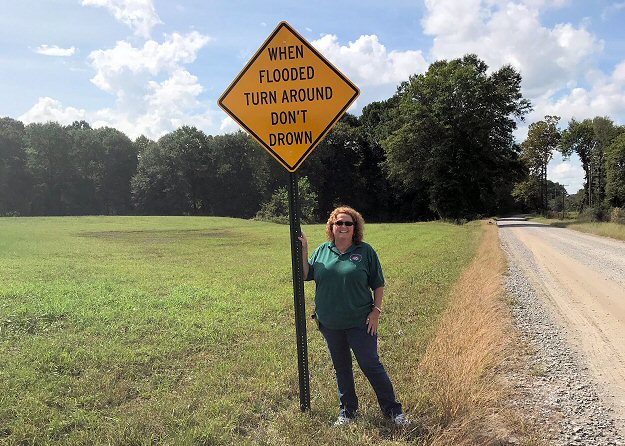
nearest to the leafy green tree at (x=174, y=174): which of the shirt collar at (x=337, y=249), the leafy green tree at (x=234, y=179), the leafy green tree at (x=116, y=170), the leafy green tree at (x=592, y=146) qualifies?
the leafy green tree at (x=234, y=179)

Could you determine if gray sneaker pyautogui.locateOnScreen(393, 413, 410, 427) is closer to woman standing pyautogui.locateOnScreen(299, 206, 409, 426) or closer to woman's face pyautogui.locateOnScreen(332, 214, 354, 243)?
woman standing pyautogui.locateOnScreen(299, 206, 409, 426)

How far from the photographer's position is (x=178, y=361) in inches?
219

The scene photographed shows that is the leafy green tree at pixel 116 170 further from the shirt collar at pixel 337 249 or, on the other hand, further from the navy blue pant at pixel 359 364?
the navy blue pant at pixel 359 364

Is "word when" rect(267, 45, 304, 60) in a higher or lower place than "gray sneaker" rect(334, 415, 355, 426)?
higher

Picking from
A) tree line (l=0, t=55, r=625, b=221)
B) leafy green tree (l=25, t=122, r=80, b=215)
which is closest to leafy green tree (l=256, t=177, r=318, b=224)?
tree line (l=0, t=55, r=625, b=221)

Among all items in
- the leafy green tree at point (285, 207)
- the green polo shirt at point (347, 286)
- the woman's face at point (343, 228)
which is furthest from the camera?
the leafy green tree at point (285, 207)

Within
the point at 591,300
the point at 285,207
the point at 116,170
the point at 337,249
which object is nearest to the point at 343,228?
the point at 337,249

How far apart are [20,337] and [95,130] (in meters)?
78.2

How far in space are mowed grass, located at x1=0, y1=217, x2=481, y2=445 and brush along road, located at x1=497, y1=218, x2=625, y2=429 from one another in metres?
2.02

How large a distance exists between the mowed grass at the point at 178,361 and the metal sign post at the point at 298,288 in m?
0.26

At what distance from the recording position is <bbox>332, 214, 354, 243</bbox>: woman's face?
12.4 ft

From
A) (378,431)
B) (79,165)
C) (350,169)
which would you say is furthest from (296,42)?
(79,165)

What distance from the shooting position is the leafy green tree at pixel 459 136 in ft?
148

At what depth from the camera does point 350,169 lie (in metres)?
72.2
